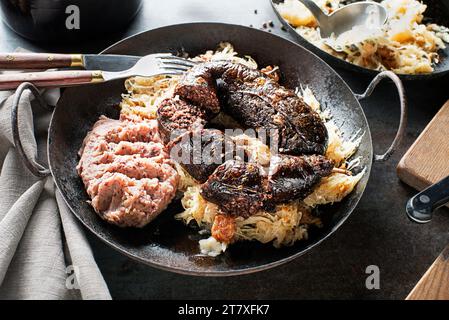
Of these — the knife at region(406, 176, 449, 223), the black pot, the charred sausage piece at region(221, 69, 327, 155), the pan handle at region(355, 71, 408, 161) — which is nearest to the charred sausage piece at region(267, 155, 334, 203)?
the charred sausage piece at region(221, 69, 327, 155)

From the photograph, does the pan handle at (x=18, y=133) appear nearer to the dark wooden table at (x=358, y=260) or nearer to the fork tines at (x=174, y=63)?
the dark wooden table at (x=358, y=260)

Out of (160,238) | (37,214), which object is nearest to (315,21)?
(160,238)

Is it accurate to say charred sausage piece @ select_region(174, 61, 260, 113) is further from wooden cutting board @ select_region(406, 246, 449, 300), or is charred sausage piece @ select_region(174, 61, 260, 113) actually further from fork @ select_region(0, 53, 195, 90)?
wooden cutting board @ select_region(406, 246, 449, 300)

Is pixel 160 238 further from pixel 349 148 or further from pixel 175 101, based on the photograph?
pixel 349 148

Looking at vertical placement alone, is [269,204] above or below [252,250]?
above

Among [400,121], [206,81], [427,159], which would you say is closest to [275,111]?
[206,81]
